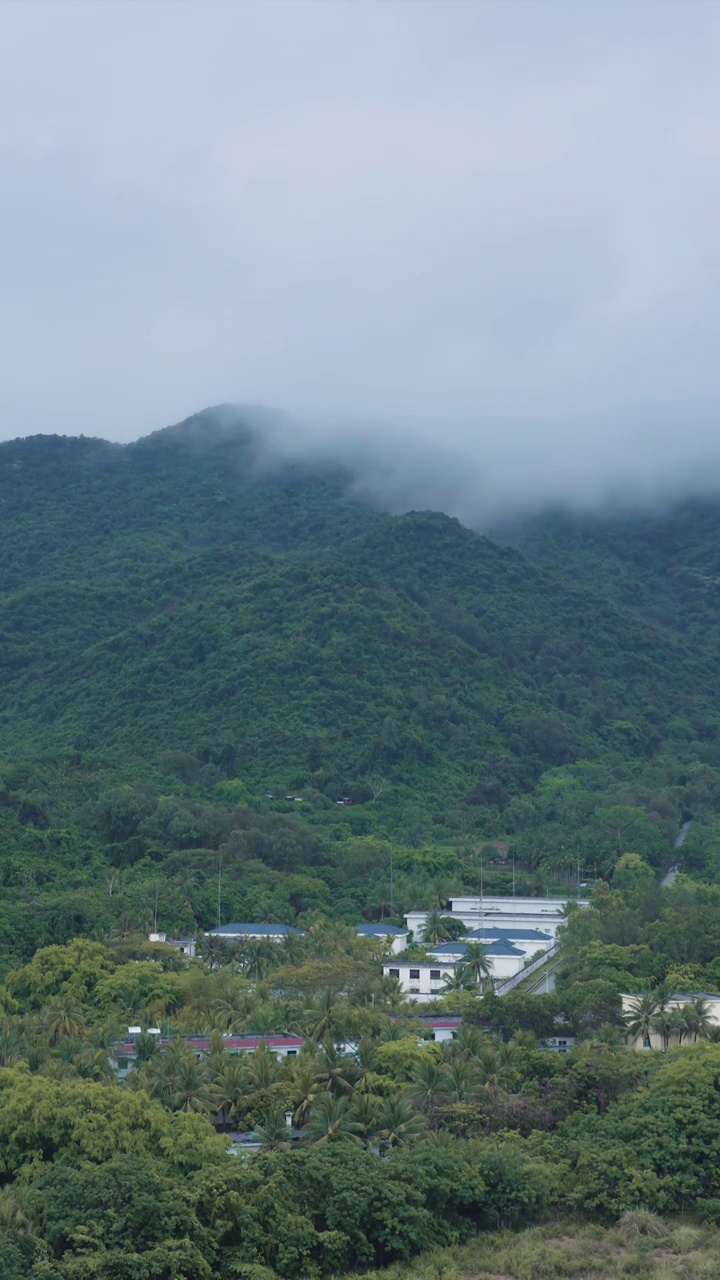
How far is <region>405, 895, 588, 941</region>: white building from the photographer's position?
204 feet

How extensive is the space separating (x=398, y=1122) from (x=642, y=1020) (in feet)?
33.5

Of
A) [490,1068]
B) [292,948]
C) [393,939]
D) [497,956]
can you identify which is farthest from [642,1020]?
[393,939]

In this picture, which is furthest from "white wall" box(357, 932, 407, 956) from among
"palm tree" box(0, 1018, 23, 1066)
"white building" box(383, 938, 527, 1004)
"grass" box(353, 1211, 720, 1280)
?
"grass" box(353, 1211, 720, 1280)

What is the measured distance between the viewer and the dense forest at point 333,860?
28.2 metres

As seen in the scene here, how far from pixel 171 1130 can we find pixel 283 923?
30.4m

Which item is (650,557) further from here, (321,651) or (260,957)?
(260,957)

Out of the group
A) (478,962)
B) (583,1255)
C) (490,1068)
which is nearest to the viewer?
(583,1255)

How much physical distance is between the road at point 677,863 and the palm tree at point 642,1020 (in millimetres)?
26998

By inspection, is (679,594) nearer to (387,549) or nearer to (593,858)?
(387,549)

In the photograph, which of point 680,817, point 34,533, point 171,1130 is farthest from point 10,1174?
point 34,533

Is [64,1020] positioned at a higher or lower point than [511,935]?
higher

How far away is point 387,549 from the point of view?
134625 millimetres

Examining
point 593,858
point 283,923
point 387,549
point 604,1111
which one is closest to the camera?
point 604,1111

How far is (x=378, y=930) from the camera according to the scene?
5938 centimetres
